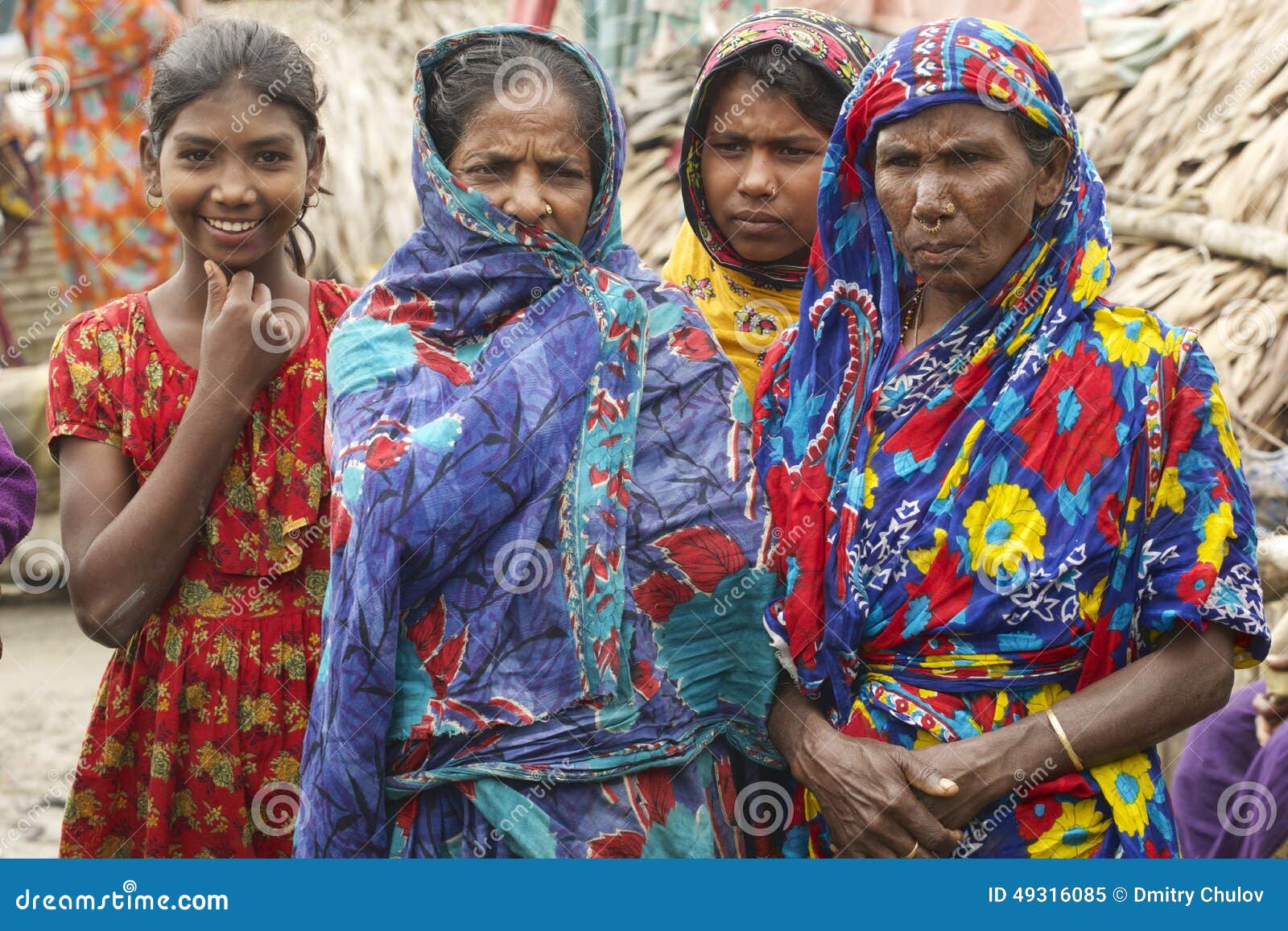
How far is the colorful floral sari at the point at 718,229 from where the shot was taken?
3082mm

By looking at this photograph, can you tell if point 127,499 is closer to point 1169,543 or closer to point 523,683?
point 523,683

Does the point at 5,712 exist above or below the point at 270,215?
below

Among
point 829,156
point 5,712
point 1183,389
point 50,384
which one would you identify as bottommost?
point 5,712

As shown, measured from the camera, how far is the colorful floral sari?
3.08 meters

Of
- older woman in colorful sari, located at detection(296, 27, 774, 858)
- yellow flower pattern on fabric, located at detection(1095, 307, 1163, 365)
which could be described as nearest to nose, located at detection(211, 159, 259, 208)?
older woman in colorful sari, located at detection(296, 27, 774, 858)

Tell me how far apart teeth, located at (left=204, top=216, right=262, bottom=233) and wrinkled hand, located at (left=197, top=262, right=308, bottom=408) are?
81 mm

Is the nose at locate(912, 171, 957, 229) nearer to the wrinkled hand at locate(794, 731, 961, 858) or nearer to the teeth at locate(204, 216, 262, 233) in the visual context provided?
the wrinkled hand at locate(794, 731, 961, 858)

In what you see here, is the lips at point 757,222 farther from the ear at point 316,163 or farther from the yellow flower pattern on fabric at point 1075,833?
the yellow flower pattern on fabric at point 1075,833

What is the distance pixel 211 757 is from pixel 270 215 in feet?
3.77

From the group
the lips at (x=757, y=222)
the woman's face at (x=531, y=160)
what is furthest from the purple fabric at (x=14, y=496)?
the lips at (x=757, y=222)

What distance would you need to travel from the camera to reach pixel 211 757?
2.96 m

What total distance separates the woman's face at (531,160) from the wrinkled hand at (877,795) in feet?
3.48

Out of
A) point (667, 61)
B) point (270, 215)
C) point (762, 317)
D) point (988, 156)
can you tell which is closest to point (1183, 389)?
point (988, 156)

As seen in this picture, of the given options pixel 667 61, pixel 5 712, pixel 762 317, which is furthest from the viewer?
pixel 5 712
